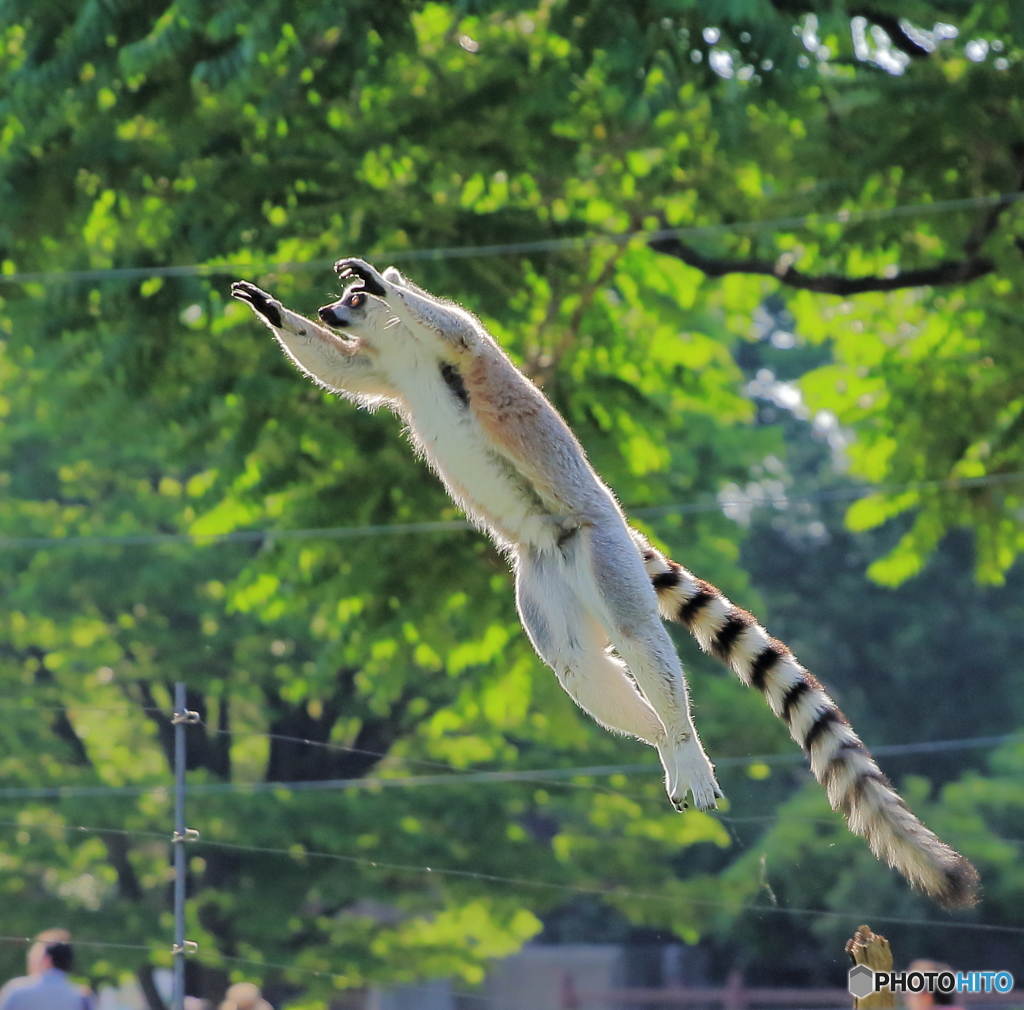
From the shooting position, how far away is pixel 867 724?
90.4 ft

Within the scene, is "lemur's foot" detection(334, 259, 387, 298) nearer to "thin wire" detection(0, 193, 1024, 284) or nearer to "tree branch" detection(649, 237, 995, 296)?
"thin wire" detection(0, 193, 1024, 284)

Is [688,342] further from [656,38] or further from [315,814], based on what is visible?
[315,814]

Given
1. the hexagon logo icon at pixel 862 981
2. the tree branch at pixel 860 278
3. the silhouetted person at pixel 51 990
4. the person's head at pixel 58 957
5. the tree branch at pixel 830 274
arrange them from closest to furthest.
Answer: the hexagon logo icon at pixel 862 981
the silhouetted person at pixel 51 990
the person's head at pixel 58 957
the tree branch at pixel 860 278
the tree branch at pixel 830 274

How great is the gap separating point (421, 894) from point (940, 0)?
10.5m

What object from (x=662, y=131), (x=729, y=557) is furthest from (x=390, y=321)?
(x=729, y=557)

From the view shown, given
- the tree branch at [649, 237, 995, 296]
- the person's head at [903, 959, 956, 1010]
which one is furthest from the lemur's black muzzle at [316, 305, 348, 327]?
the tree branch at [649, 237, 995, 296]

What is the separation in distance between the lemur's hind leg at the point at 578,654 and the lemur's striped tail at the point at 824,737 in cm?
29

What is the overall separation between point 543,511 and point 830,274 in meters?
6.85

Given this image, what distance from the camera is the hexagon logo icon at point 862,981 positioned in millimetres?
Answer: 3982

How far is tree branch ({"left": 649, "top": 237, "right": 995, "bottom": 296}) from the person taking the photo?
9508 mm

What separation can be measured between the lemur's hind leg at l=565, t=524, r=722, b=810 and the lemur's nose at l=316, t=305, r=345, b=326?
2.77 feet

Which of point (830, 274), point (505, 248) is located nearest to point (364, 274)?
point (505, 248)

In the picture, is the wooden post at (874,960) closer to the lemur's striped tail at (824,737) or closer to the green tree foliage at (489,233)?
the lemur's striped tail at (824,737)

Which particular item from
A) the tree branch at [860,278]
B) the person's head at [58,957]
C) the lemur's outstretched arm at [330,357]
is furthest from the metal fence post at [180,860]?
the tree branch at [860,278]
